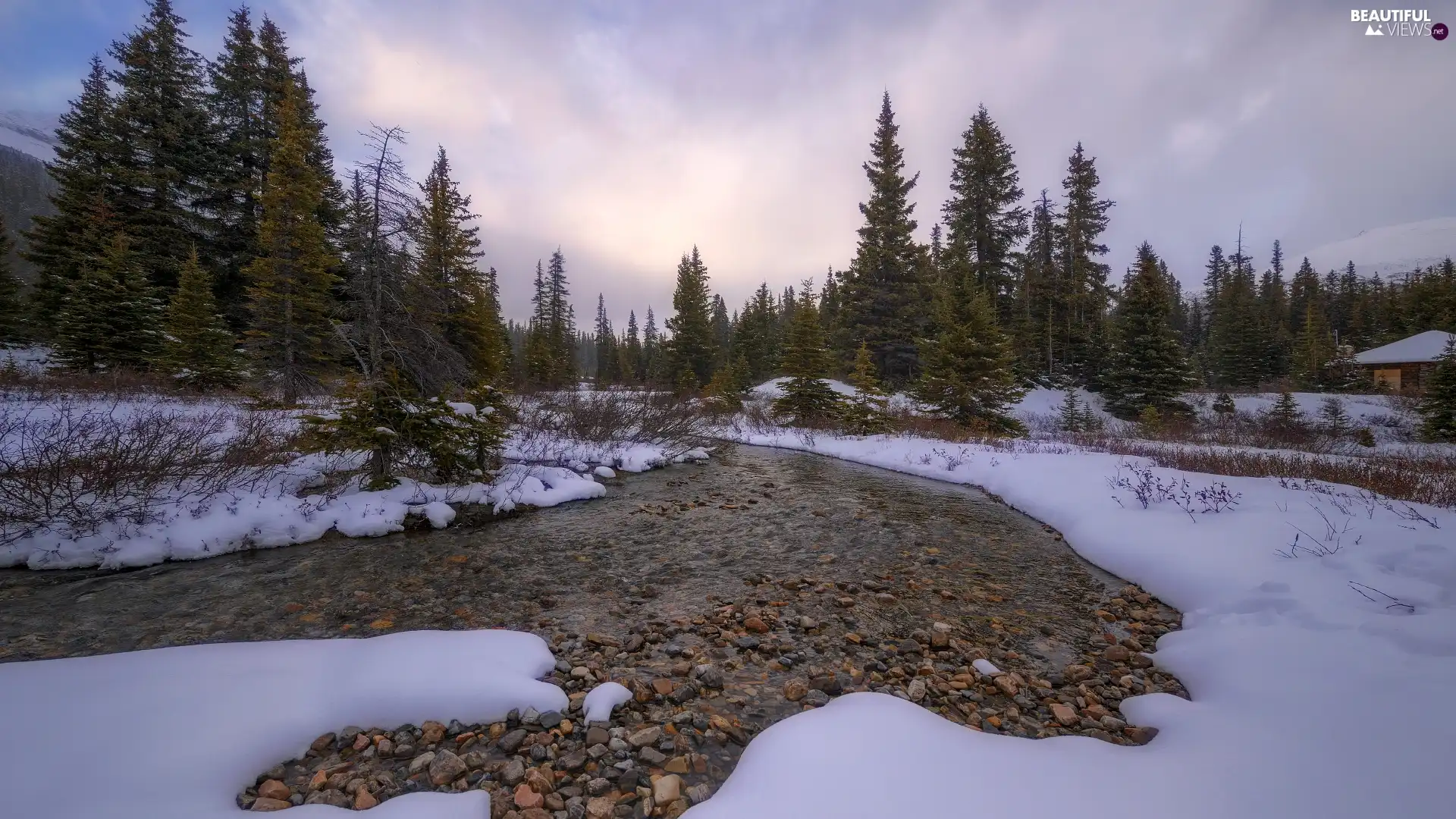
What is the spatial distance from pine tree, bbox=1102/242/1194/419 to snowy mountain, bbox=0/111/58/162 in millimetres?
156911

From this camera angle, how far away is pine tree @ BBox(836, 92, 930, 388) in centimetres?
3089

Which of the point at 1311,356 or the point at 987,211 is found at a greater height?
the point at 987,211

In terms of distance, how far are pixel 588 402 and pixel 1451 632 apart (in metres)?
17.2

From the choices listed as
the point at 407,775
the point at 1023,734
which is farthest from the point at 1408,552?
the point at 407,775

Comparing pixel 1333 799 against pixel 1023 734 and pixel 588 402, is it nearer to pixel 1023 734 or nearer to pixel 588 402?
pixel 1023 734

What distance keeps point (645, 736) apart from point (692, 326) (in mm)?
38668

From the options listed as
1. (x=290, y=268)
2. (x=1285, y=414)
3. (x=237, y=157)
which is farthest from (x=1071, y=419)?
(x=237, y=157)

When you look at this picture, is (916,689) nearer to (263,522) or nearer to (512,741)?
(512,741)

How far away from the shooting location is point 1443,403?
17.7 meters

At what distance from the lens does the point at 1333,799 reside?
223 cm

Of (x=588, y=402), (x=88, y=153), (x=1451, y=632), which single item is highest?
(x=88, y=153)

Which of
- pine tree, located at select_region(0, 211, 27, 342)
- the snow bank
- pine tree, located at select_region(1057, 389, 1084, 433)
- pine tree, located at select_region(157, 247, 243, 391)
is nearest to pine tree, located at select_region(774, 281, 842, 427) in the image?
pine tree, located at select_region(1057, 389, 1084, 433)

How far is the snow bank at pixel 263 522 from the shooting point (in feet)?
18.9

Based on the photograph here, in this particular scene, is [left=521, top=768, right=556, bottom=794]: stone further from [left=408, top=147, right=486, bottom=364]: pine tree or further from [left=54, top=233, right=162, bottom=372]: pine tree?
[left=54, top=233, right=162, bottom=372]: pine tree
